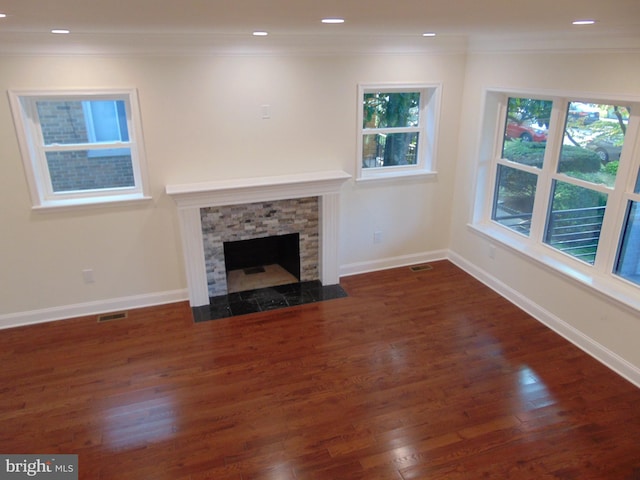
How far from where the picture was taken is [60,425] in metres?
2.99

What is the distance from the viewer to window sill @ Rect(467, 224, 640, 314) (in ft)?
11.0

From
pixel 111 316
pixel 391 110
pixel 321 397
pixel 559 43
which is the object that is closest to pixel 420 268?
pixel 391 110

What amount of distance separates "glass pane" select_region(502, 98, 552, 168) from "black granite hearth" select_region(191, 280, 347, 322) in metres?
2.20

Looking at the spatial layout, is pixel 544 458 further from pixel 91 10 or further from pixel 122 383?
pixel 91 10

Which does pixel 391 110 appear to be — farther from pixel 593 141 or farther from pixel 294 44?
pixel 593 141

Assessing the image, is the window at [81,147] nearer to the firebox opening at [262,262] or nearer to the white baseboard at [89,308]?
the white baseboard at [89,308]

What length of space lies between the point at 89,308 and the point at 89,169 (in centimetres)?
131

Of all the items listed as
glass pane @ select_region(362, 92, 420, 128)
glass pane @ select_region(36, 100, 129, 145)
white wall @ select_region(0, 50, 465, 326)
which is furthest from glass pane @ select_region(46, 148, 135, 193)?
glass pane @ select_region(362, 92, 420, 128)

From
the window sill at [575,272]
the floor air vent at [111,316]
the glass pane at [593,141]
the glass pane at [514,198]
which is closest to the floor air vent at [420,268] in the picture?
the window sill at [575,272]

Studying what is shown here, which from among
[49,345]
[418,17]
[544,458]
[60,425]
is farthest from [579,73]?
[49,345]

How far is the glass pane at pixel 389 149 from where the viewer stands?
190 inches

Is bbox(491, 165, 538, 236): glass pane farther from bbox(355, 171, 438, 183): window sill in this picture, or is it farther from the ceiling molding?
the ceiling molding

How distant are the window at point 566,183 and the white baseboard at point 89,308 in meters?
3.35

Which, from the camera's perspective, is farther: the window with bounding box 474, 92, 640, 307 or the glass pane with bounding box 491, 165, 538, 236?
the glass pane with bounding box 491, 165, 538, 236
